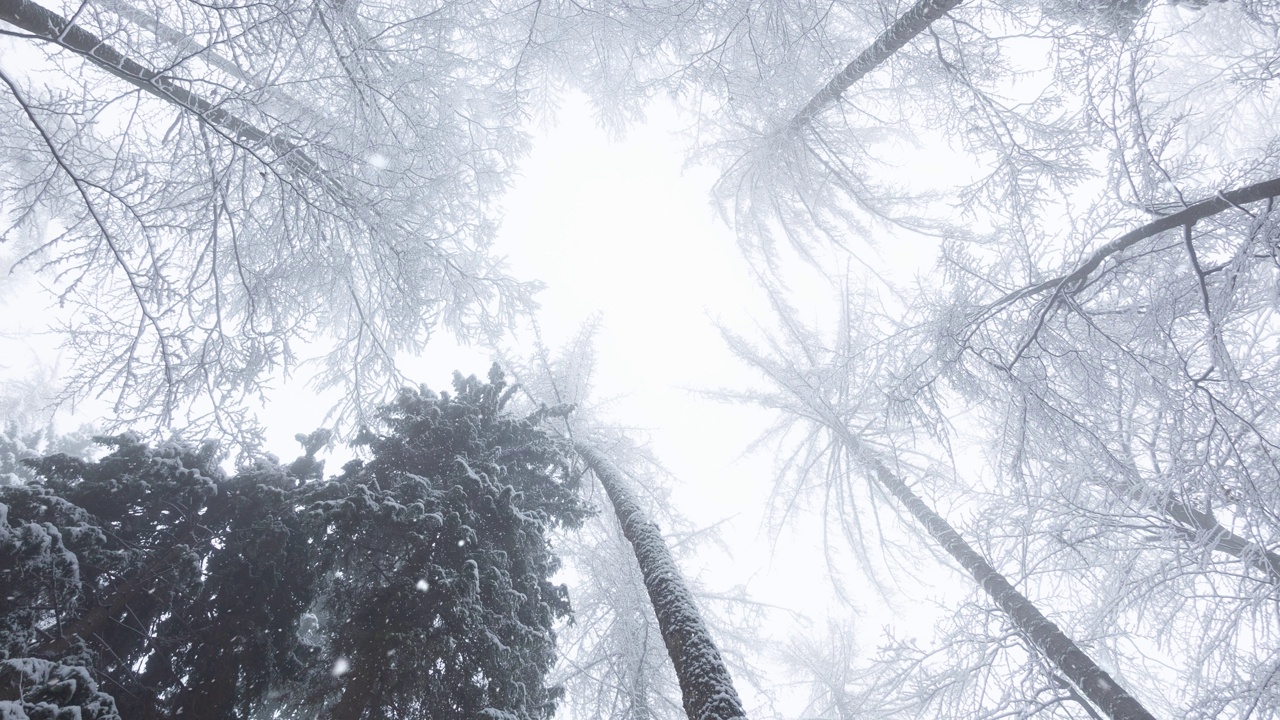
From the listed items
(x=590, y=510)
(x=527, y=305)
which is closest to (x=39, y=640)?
(x=590, y=510)

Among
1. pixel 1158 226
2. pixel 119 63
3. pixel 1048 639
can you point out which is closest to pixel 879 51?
pixel 1158 226

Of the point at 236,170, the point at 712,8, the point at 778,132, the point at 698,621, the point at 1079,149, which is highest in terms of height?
the point at 778,132

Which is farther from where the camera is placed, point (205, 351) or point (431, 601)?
point (205, 351)

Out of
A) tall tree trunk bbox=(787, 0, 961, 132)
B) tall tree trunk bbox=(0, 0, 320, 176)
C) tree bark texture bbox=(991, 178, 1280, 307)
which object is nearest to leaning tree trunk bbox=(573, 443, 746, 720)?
tree bark texture bbox=(991, 178, 1280, 307)

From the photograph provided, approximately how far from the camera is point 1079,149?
4082mm

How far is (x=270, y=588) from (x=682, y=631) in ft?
9.76

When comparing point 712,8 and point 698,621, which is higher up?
point 712,8

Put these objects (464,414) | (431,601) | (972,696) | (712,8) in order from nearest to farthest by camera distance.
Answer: (431,601) → (972,696) → (464,414) → (712,8)

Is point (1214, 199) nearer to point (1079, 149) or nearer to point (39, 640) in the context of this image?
point (1079, 149)

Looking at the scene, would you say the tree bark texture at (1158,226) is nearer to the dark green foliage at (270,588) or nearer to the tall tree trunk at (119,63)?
the dark green foliage at (270,588)

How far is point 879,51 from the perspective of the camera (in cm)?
546

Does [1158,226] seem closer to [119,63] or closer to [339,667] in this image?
[339,667]

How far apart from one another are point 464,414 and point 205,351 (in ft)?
6.93

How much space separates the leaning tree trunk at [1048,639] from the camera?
397 cm
